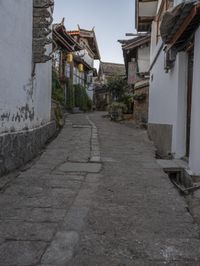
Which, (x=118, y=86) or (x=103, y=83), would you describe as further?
(x=103, y=83)

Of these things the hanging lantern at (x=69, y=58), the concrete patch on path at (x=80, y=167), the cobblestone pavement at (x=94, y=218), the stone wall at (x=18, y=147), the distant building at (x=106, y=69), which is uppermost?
the distant building at (x=106, y=69)

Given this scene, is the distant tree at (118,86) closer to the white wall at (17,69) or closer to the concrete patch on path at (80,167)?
the white wall at (17,69)

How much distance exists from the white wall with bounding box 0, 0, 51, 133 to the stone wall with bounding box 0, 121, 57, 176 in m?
0.19

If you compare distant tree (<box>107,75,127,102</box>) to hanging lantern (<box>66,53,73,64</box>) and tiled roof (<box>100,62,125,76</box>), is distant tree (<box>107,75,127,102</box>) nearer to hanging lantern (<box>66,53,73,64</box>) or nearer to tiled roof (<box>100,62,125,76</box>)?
hanging lantern (<box>66,53,73,64</box>)

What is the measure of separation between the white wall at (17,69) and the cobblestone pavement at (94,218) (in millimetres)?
1223

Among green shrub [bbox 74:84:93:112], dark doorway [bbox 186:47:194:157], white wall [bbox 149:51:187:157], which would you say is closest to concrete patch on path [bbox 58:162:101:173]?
white wall [bbox 149:51:187:157]

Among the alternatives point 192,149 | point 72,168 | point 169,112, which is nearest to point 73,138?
point 169,112

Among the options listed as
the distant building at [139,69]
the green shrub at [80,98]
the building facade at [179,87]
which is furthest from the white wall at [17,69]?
the green shrub at [80,98]

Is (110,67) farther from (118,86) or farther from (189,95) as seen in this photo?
(189,95)

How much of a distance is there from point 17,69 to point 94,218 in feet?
14.0

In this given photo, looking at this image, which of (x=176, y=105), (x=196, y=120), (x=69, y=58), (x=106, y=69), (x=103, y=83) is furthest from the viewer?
(x=106, y=69)

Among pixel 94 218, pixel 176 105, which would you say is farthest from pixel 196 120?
pixel 94 218

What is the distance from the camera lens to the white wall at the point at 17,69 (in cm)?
695

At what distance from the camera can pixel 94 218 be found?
4773mm
